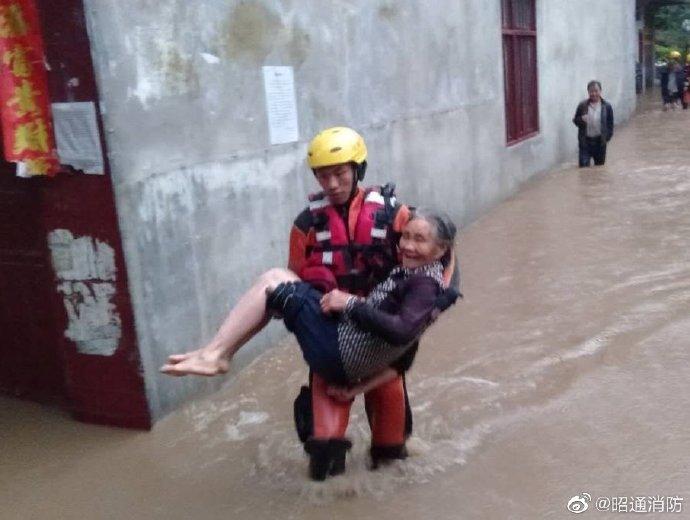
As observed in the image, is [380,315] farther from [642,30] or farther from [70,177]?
[642,30]

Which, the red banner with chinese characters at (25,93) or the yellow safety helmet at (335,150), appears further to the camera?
the red banner with chinese characters at (25,93)

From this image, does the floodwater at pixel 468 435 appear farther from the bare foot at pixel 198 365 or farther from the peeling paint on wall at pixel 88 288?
the bare foot at pixel 198 365

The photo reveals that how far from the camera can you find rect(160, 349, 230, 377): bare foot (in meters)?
3.26

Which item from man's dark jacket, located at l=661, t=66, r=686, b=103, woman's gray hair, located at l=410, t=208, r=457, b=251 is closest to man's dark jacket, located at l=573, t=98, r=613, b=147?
woman's gray hair, located at l=410, t=208, r=457, b=251

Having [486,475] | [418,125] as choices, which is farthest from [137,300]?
[418,125]

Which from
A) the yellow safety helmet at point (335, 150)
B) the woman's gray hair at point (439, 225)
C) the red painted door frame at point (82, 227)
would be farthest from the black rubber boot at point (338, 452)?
the red painted door frame at point (82, 227)

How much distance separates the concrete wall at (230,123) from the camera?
4.43 metres

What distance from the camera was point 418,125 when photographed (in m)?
8.35

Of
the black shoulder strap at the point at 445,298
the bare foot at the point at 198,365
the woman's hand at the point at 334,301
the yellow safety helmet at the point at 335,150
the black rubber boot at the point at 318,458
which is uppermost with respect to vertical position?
the yellow safety helmet at the point at 335,150

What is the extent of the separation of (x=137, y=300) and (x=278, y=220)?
62.8 inches

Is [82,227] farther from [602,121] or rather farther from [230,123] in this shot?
[602,121]

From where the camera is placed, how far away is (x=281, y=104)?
5750mm

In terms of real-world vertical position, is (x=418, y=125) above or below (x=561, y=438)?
above

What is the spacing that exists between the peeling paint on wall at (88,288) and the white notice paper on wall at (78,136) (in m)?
0.42
